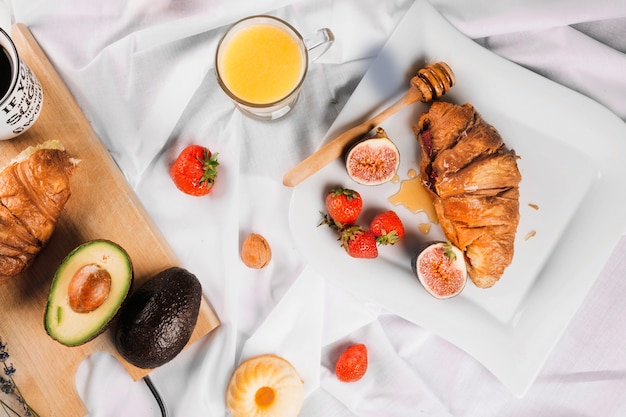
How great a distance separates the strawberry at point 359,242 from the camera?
196 centimetres

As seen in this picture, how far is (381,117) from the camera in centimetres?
200

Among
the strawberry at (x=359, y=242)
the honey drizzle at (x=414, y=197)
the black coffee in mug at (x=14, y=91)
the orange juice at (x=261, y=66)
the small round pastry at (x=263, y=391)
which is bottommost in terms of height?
the small round pastry at (x=263, y=391)

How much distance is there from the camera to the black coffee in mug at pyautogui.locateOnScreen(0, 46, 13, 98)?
1.71 m

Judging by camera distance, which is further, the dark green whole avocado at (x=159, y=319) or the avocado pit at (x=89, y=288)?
the dark green whole avocado at (x=159, y=319)

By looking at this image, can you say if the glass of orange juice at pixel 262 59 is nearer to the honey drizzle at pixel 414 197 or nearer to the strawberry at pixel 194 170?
the strawberry at pixel 194 170

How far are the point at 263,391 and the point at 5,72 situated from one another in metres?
1.28

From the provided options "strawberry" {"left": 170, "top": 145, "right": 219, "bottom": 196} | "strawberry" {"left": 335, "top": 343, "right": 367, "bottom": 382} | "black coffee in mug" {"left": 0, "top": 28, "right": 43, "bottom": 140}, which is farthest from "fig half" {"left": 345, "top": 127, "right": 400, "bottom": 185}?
"black coffee in mug" {"left": 0, "top": 28, "right": 43, "bottom": 140}

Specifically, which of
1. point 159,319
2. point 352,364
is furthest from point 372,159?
point 159,319

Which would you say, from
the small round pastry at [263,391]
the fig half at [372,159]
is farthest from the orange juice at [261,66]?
the small round pastry at [263,391]

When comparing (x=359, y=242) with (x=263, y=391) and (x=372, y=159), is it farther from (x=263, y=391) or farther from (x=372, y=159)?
(x=263, y=391)

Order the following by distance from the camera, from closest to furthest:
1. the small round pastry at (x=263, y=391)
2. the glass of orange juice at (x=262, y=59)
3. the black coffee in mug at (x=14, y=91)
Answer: the black coffee in mug at (x=14, y=91), the glass of orange juice at (x=262, y=59), the small round pastry at (x=263, y=391)

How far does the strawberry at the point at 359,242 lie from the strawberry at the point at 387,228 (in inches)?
1.0

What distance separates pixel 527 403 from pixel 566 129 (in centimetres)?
101

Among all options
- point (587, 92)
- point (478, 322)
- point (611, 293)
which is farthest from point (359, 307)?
point (587, 92)
